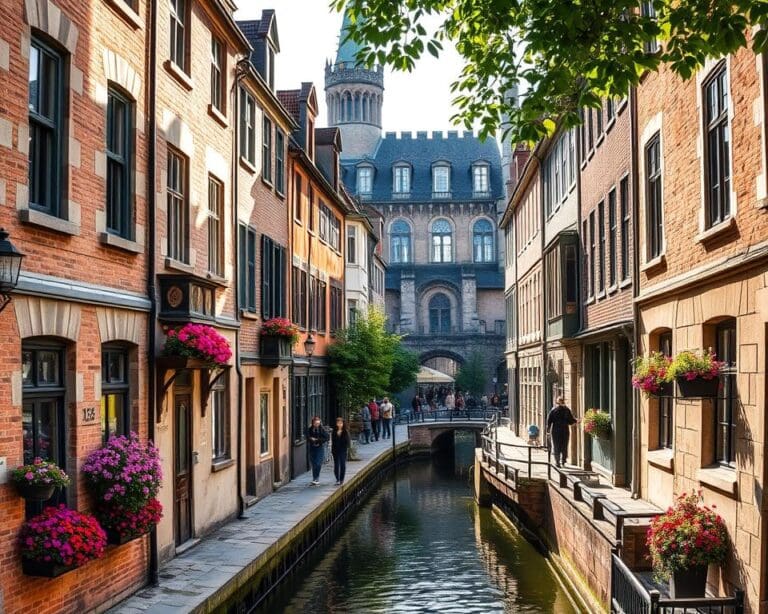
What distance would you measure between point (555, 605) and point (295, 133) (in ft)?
55.8

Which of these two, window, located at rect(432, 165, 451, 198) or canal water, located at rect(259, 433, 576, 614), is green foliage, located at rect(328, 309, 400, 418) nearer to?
canal water, located at rect(259, 433, 576, 614)

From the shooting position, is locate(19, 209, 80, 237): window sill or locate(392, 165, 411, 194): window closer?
locate(19, 209, 80, 237): window sill

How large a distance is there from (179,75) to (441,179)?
62962 mm

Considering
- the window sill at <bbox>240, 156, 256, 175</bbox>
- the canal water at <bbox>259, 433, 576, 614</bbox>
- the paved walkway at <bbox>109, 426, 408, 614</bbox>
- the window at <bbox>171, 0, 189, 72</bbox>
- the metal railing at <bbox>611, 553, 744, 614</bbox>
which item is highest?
the window at <bbox>171, 0, 189, 72</bbox>

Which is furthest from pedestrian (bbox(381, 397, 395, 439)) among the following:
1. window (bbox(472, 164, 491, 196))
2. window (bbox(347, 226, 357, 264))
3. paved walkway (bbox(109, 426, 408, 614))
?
window (bbox(472, 164, 491, 196))

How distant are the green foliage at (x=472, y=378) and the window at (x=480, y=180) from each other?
15.7 meters

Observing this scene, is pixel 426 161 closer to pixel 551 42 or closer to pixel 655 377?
pixel 655 377

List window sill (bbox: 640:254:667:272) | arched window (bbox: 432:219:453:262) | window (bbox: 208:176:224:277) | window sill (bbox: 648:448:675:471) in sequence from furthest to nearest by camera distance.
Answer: arched window (bbox: 432:219:453:262)
window (bbox: 208:176:224:277)
window sill (bbox: 640:254:667:272)
window sill (bbox: 648:448:675:471)

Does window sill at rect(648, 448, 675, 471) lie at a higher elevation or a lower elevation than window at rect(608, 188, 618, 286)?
lower

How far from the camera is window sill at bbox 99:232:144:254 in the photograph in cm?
1190

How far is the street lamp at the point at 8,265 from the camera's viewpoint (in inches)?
338

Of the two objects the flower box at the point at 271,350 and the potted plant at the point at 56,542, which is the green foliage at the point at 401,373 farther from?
the potted plant at the point at 56,542

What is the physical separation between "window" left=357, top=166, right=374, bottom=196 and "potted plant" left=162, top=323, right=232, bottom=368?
208 feet

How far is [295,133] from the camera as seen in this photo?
28406mm
